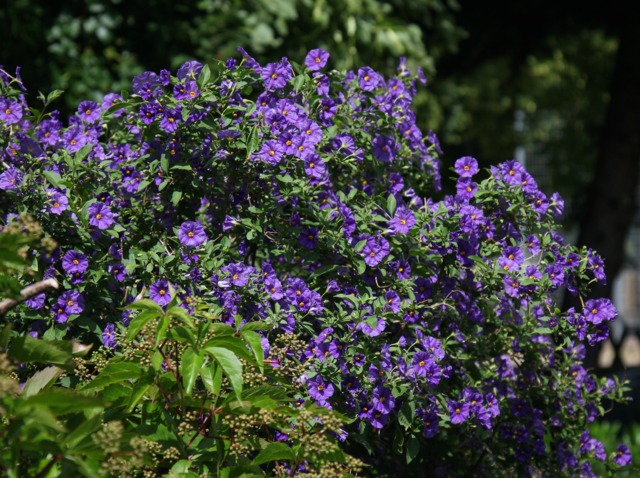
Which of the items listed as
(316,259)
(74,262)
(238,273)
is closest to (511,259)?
(316,259)

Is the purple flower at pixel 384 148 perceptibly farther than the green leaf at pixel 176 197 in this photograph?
Yes

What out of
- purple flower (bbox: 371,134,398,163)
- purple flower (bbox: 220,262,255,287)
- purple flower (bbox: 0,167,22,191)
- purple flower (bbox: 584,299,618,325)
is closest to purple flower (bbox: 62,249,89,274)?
purple flower (bbox: 0,167,22,191)

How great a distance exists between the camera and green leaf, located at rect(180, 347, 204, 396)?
6.17 feet

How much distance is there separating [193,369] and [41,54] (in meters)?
4.47

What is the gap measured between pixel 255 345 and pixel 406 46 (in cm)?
473

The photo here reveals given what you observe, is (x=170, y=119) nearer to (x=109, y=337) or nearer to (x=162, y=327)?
(x=109, y=337)

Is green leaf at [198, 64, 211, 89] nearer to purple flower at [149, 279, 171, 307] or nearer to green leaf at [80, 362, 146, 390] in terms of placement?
purple flower at [149, 279, 171, 307]

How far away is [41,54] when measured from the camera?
5.83 m

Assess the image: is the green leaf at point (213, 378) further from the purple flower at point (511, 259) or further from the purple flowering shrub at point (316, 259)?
the purple flower at point (511, 259)

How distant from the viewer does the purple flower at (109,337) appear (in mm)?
2432

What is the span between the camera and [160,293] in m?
2.46

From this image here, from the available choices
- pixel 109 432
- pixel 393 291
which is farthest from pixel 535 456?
pixel 109 432

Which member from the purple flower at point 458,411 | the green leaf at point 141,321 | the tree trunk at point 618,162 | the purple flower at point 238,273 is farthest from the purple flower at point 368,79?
the tree trunk at point 618,162

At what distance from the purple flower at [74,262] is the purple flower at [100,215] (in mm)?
99
